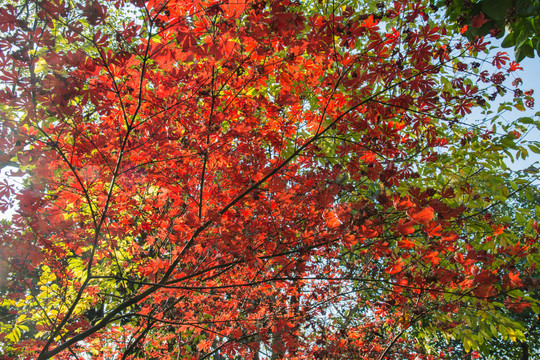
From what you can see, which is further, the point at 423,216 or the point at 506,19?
the point at 506,19

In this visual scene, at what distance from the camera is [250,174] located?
2518 millimetres

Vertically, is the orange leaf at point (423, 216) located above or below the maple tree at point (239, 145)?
below

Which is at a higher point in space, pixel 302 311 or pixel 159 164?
pixel 159 164

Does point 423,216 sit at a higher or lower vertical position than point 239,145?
lower

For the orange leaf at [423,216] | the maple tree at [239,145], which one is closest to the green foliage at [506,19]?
the maple tree at [239,145]

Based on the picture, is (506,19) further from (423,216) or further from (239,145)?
(239,145)

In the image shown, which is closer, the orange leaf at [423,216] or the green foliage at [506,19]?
the orange leaf at [423,216]

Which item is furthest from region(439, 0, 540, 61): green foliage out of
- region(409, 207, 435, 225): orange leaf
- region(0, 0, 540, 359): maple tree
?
region(409, 207, 435, 225): orange leaf

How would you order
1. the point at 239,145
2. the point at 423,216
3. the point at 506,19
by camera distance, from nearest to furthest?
the point at 423,216 → the point at 506,19 → the point at 239,145

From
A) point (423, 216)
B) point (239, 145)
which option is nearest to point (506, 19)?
point (423, 216)

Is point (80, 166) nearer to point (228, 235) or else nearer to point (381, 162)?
point (228, 235)

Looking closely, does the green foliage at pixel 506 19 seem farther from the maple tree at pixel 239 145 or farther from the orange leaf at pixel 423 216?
the orange leaf at pixel 423 216

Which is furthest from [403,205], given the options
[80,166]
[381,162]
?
[80,166]

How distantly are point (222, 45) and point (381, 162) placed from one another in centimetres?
153
